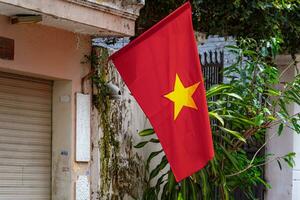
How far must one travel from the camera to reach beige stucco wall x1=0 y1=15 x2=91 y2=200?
6.60 metres

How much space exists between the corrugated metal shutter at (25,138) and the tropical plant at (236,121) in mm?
1136

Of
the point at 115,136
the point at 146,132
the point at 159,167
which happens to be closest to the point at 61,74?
the point at 115,136

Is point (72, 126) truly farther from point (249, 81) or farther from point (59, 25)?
point (249, 81)

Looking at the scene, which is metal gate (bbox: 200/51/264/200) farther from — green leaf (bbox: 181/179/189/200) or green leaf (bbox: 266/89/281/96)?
green leaf (bbox: 181/179/189/200)

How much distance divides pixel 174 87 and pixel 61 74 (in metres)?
1.28

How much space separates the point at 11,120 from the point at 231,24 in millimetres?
3115

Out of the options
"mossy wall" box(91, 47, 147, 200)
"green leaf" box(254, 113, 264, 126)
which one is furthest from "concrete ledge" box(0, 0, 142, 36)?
"green leaf" box(254, 113, 264, 126)

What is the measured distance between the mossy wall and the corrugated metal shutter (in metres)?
0.55

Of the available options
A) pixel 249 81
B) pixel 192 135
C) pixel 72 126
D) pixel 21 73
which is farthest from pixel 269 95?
pixel 21 73

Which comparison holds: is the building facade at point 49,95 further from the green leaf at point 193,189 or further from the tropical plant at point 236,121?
the green leaf at point 193,189

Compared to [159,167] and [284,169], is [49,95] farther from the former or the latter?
[284,169]

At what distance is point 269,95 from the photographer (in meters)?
7.59

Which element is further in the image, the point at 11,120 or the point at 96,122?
the point at 96,122

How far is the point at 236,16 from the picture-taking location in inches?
318
